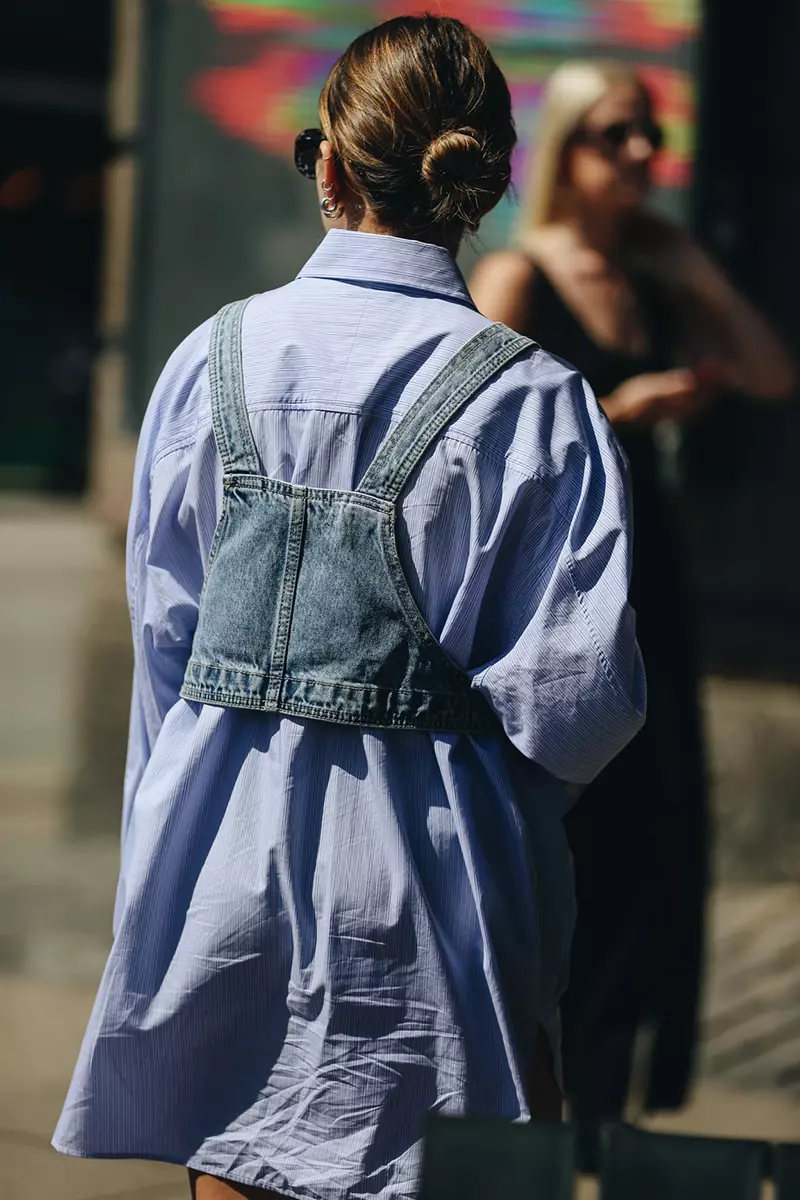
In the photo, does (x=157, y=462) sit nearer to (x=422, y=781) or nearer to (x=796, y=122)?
(x=422, y=781)

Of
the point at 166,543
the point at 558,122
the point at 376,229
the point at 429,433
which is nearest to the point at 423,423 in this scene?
the point at 429,433

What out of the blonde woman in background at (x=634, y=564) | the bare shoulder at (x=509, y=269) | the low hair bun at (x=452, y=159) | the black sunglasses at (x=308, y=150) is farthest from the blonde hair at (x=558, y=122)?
the low hair bun at (x=452, y=159)

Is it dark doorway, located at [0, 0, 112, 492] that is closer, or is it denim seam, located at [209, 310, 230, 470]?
denim seam, located at [209, 310, 230, 470]

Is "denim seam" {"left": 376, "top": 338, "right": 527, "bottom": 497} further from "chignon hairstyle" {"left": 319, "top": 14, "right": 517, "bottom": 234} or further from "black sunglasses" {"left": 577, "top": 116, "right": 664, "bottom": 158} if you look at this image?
"black sunglasses" {"left": 577, "top": 116, "right": 664, "bottom": 158}

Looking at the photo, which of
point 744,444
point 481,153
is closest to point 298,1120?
point 481,153

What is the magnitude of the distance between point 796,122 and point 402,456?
3.72 metres

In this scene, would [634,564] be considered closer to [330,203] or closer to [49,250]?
[330,203]

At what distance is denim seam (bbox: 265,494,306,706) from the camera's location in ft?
5.96

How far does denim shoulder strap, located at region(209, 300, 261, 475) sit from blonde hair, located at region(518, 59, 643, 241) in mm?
1582

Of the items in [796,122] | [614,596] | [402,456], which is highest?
[796,122]

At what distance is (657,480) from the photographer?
3.23 meters

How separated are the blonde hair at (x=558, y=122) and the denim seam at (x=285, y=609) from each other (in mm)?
1678

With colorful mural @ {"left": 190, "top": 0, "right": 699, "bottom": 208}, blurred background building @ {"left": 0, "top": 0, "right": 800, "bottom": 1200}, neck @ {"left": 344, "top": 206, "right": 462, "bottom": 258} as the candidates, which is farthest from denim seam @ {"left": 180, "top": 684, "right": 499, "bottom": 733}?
colorful mural @ {"left": 190, "top": 0, "right": 699, "bottom": 208}

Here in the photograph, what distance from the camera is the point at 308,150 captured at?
1.95m
